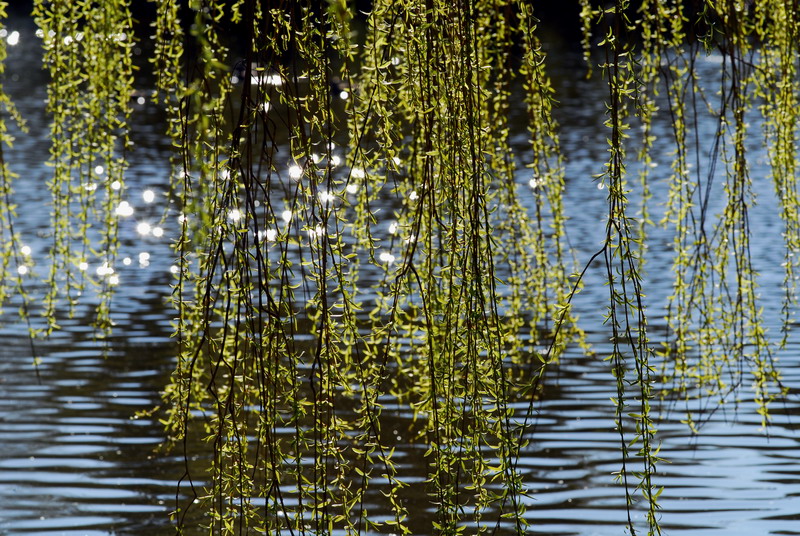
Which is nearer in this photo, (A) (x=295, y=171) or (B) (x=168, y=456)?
(A) (x=295, y=171)

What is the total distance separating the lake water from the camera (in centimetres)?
431

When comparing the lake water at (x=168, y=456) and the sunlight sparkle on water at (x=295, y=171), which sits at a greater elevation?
the sunlight sparkle on water at (x=295, y=171)

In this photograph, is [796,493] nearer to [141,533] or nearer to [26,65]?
[141,533]

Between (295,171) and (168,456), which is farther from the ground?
(295,171)

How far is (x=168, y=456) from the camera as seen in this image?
5129 mm

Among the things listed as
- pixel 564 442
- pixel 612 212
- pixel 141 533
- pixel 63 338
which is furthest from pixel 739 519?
pixel 63 338

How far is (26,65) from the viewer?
80.7 feet

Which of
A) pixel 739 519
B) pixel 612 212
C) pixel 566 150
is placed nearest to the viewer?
pixel 612 212

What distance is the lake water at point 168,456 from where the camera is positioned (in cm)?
431

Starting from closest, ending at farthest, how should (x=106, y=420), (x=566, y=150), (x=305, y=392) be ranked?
(x=106, y=420), (x=305, y=392), (x=566, y=150)

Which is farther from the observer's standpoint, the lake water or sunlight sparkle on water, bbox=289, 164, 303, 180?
the lake water

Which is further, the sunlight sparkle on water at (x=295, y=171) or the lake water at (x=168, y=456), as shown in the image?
the lake water at (x=168, y=456)

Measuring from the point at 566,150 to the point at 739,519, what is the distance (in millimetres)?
10523

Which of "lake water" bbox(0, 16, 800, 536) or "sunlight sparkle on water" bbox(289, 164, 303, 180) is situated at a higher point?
"sunlight sparkle on water" bbox(289, 164, 303, 180)
